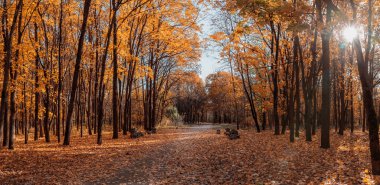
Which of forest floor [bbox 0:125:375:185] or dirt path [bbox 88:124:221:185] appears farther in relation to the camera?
dirt path [bbox 88:124:221:185]

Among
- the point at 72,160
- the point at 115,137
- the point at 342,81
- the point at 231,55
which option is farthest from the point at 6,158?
the point at 342,81

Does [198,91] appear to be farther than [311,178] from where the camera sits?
Yes

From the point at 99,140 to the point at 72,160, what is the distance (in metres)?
4.94

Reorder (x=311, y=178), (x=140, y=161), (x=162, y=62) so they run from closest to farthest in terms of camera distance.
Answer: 1. (x=311, y=178)
2. (x=140, y=161)
3. (x=162, y=62)

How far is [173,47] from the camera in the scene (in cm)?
2712

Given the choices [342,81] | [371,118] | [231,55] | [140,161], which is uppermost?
[231,55]

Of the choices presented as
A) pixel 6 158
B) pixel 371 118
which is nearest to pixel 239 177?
pixel 371 118

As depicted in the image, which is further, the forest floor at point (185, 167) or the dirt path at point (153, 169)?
the dirt path at point (153, 169)

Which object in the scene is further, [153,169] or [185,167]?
[185,167]

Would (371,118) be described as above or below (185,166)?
above

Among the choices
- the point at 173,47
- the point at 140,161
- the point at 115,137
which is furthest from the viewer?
the point at 173,47

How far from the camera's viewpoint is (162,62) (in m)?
38.2

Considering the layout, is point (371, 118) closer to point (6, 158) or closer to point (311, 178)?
point (311, 178)

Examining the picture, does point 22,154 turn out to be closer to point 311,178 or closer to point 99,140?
point 99,140
